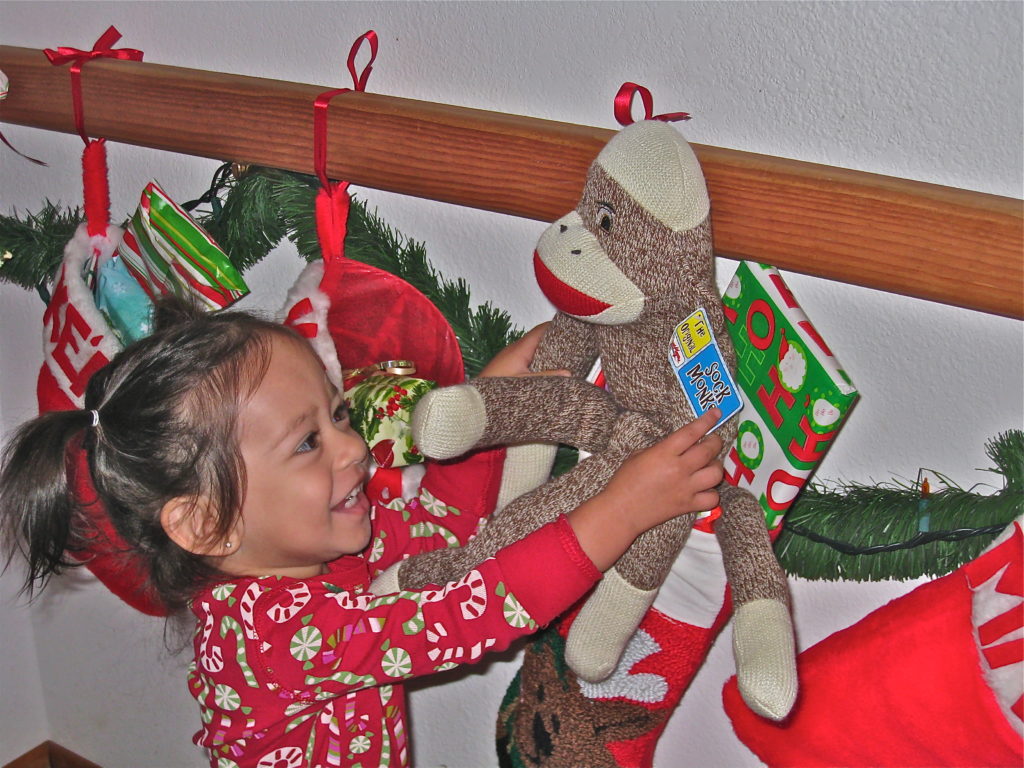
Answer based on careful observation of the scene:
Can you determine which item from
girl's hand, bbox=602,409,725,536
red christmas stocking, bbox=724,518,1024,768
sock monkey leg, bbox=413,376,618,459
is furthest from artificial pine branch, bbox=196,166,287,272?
red christmas stocking, bbox=724,518,1024,768

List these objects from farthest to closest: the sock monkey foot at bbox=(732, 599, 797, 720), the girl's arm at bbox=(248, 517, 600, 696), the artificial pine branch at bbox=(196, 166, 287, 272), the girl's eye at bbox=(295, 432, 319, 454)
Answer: the artificial pine branch at bbox=(196, 166, 287, 272) < the girl's eye at bbox=(295, 432, 319, 454) < the girl's arm at bbox=(248, 517, 600, 696) < the sock monkey foot at bbox=(732, 599, 797, 720)

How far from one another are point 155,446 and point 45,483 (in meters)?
0.11

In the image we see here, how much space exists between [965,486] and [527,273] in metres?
0.37

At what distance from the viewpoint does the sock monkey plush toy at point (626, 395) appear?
21.6 inches

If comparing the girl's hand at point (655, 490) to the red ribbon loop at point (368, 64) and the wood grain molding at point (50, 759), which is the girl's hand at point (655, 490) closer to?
the red ribbon loop at point (368, 64)

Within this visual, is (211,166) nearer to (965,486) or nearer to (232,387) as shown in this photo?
(232,387)

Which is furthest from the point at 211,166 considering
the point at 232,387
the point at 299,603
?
the point at 299,603

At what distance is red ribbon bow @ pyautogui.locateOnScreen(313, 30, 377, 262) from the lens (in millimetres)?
781

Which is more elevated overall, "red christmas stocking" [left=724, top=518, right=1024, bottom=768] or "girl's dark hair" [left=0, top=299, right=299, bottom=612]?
"girl's dark hair" [left=0, top=299, right=299, bottom=612]

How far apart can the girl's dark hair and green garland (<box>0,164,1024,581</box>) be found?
0.10 meters

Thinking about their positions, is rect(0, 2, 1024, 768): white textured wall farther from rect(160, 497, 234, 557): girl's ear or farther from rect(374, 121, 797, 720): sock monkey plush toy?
rect(160, 497, 234, 557): girl's ear

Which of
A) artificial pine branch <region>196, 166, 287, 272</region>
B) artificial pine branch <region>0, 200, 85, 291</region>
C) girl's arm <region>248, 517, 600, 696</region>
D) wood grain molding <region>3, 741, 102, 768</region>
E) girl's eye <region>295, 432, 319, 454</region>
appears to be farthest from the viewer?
wood grain molding <region>3, 741, 102, 768</region>

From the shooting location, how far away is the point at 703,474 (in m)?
0.58

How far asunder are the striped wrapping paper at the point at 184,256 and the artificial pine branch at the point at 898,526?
0.50m
